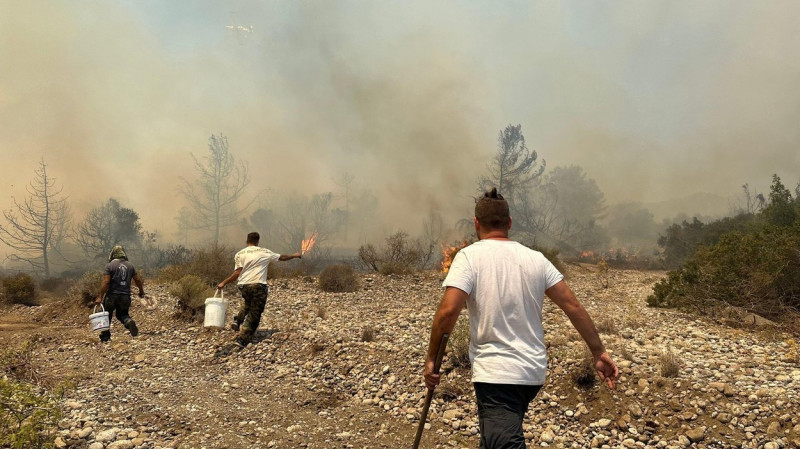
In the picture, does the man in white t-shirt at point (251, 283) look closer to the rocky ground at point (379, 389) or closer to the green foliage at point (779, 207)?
the rocky ground at point (379, 389)

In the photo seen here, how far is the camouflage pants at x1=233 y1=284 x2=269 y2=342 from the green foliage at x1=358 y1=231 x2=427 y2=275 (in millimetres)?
9395

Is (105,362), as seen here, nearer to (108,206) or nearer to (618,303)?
(618,303)

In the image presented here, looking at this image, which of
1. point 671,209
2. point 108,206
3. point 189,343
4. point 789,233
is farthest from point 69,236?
point 671,209

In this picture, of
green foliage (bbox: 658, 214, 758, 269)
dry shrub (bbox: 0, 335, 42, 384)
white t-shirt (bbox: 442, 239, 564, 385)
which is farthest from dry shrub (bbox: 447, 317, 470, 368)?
green foliage (bbox: 658, 214, 758, 269)

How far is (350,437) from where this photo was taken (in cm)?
486

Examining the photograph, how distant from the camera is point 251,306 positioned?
25.9 ft

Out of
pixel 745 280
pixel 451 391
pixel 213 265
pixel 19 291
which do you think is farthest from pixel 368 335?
pixel 19 291

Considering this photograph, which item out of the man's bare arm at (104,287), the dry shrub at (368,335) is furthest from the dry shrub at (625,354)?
the man's bare arm at (104,287)

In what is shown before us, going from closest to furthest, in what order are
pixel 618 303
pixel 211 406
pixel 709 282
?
pixel 211 406 < pixel 709 282 < pixel 618 303

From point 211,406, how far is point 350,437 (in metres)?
1.82

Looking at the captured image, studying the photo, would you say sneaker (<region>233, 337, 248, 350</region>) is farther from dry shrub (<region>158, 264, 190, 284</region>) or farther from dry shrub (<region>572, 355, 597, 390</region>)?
dry shrub (<region>158, 264, 190, 284</region>)

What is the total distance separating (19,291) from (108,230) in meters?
21.5

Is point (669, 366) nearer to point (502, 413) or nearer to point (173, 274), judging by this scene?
point (502, 413)

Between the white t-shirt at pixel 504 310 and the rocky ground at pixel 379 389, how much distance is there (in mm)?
2363
